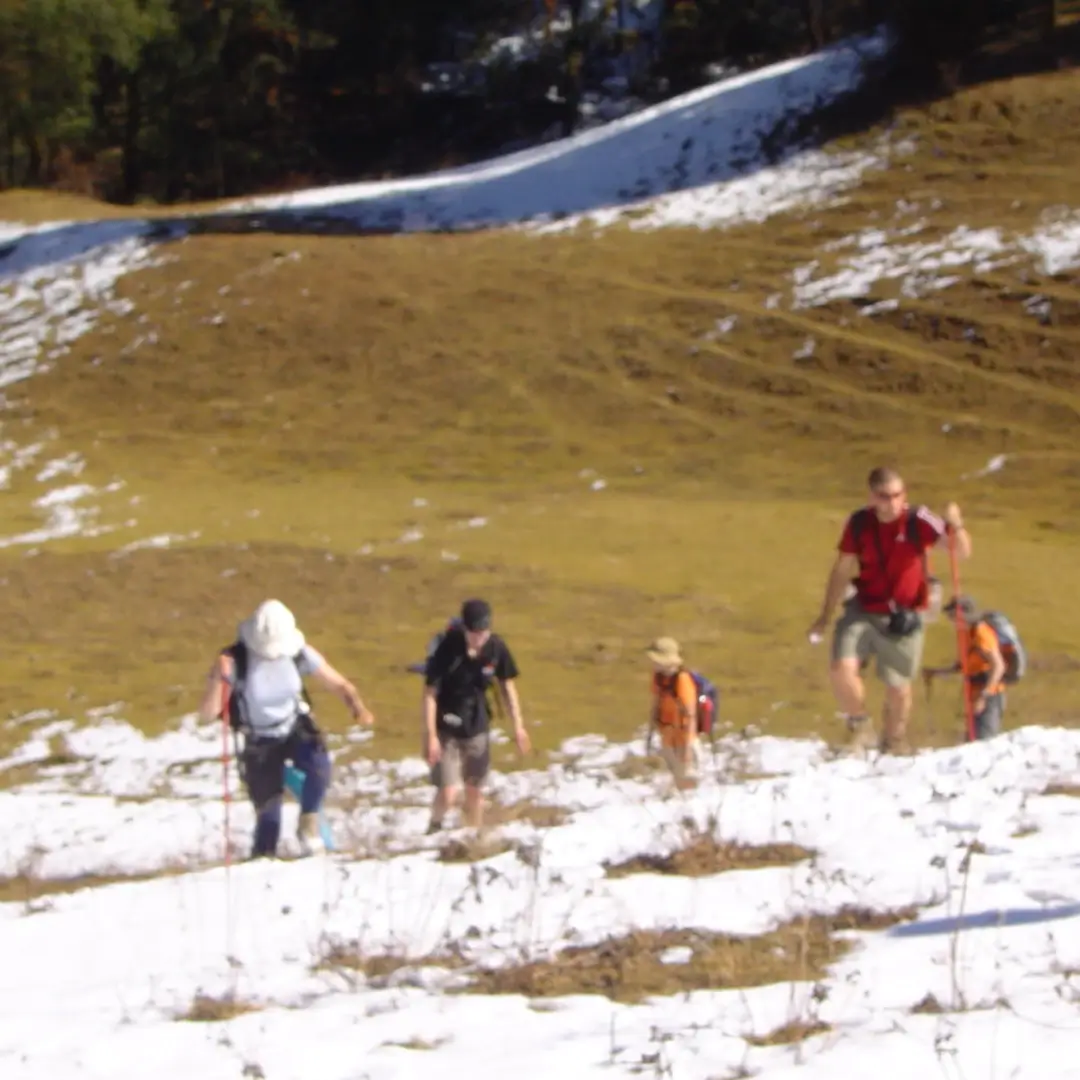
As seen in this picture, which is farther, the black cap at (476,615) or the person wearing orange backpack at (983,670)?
the person wearing orange backpack at (983,670)

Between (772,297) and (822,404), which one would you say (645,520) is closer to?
(822,404)

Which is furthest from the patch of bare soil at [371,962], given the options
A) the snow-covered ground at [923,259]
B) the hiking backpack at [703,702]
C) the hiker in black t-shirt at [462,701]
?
the snow-covered ground at [923,259]

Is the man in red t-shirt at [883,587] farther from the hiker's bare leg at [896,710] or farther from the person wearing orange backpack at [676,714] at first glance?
the person wearing orange backpack at [676,714]

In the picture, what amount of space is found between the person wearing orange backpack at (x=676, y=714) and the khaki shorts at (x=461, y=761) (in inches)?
45.6

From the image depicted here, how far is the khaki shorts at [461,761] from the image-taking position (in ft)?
31.0

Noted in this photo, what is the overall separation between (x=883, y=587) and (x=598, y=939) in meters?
3.88

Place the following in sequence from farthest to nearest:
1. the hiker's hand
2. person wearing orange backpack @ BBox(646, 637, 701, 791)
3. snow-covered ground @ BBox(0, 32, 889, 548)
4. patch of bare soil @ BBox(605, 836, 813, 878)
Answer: snow-covered ground @ BBox(0, 32, 889, 548) → person wearing orange backpack @ BBox(646, 637, 701, 791) → the hiker's hand → patch of bare soil @ BBox(605, 836, 813, 878)

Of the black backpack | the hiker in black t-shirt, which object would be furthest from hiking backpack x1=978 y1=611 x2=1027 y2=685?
the black backpack

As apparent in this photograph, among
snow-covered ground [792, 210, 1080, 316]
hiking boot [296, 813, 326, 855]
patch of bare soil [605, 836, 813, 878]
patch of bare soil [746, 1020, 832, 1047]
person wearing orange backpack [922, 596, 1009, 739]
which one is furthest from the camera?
snow-covered ground [792, 210, 1080, 316]

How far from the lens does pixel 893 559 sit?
30.4ft

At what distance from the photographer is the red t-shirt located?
9.21m

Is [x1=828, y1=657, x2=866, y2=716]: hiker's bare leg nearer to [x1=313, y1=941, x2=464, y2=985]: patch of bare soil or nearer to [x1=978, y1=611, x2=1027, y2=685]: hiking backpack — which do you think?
[x1=978, y1=611, x2=1027, y2=685]: hiking backpack

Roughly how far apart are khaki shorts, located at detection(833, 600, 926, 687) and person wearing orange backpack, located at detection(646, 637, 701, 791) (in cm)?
95

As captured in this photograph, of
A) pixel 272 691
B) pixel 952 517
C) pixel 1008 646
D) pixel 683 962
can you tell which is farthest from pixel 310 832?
pixel 1008 646
